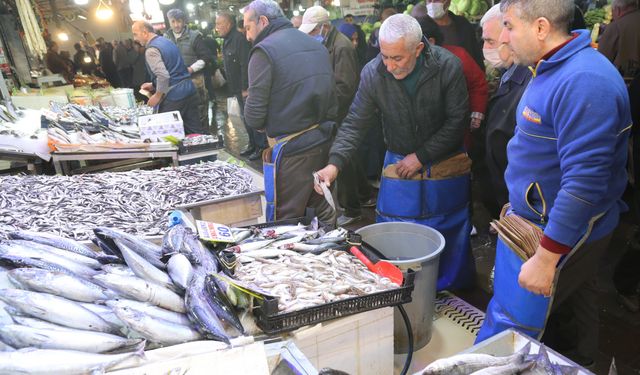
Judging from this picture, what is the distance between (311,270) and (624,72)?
5335mm

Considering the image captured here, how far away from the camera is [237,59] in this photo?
8.48 m

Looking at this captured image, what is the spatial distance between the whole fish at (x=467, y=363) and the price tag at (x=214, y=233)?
1446 mm

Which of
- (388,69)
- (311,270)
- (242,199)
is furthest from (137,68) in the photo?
(311,270)

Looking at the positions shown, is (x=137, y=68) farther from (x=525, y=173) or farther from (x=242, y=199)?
(x=525, y=173)

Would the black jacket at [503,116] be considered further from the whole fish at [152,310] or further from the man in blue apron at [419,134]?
the whole fish at [152,310]

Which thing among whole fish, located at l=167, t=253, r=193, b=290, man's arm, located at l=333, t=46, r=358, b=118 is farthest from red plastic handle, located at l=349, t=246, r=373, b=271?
man's arm, located at l=333, t=46, r=358, b=118

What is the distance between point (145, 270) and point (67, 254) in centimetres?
51

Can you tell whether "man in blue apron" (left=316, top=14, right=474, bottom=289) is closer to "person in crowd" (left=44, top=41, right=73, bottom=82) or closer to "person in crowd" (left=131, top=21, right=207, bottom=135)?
"person in crowd" (left=131, top=21, right=207, bottom=135)

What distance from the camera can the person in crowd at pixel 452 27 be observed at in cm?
503

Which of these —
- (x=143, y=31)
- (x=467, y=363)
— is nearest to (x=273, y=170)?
(x=467, y=363)

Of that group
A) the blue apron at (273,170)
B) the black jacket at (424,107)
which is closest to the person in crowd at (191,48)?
the blue apron at (273,170)

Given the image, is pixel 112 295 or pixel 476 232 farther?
pixel 476 232

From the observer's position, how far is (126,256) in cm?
215

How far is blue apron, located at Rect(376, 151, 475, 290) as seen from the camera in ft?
11.7
